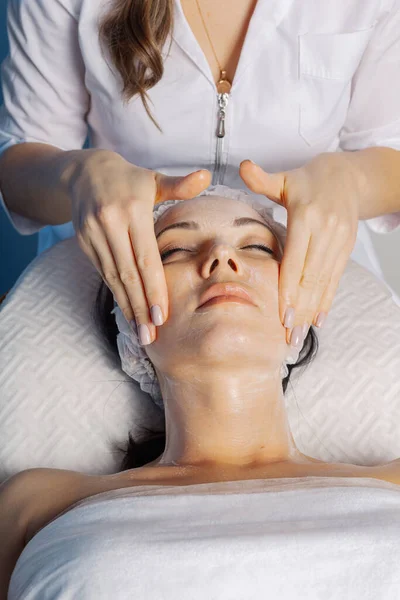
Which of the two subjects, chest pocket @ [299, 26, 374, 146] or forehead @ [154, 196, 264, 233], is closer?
forehead @ [154, 196, 264, 233]

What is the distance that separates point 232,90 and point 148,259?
475mm

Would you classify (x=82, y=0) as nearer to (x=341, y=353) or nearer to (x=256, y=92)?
(x=256, y=92)

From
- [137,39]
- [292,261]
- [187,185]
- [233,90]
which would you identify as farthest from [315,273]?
[137,39]

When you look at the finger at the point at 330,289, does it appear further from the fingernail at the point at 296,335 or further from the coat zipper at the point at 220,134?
the coat zipper at the point at 220,134

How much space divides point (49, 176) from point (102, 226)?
27 centimetres

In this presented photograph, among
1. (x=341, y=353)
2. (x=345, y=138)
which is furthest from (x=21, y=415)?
(x=345, y=138)

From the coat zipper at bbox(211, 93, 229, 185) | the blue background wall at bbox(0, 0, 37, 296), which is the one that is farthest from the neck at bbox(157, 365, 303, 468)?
the blue background wall at bbox(0, 0, 37, 296)

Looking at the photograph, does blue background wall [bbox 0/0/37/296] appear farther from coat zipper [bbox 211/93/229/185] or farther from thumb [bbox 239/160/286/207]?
thumb [bbox 239/160/286/207]

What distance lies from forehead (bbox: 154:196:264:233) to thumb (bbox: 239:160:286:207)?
11 centimetres

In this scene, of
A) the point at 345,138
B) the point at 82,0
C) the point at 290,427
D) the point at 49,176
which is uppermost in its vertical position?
the point at 82,0

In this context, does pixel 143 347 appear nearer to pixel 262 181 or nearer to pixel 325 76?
pixel 262 181

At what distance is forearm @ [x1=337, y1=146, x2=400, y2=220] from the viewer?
1.53m

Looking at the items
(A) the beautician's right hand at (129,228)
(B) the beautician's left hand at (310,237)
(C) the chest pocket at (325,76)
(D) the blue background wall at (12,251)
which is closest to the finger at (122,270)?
(A) the beautician's right hand at (129,228)

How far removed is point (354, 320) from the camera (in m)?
1.69
